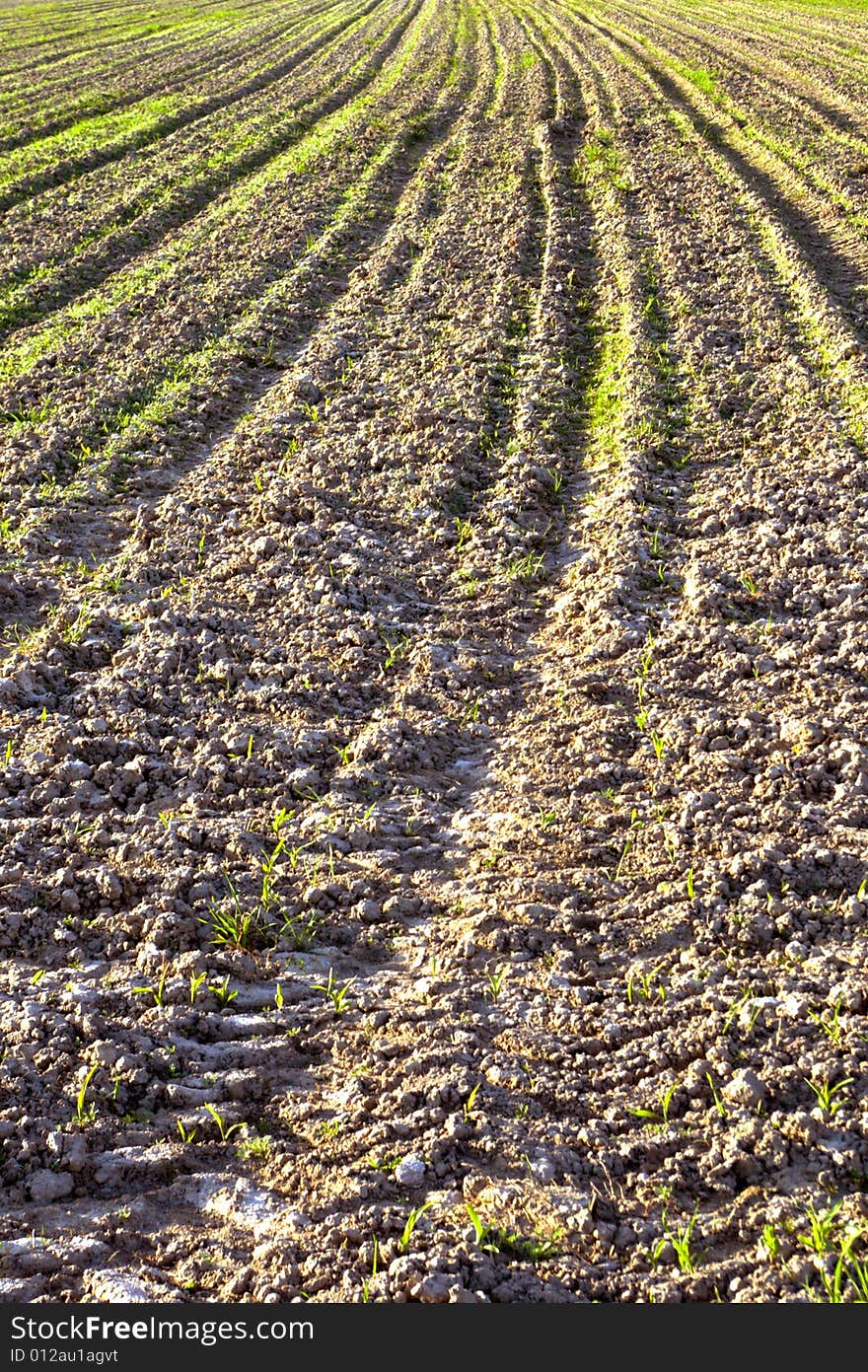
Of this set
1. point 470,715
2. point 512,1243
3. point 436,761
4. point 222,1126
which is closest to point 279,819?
point 436,761

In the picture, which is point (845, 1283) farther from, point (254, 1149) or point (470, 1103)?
point (254, 1149)

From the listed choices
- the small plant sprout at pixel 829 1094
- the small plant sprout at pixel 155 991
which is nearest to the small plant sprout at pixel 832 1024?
the small plant sprout at pixel 829 1094

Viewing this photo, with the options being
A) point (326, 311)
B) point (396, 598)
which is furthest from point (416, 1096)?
point (326, 311)

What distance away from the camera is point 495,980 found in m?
3.71

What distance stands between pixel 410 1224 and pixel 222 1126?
71 centimetres

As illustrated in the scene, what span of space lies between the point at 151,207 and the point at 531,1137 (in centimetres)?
1199

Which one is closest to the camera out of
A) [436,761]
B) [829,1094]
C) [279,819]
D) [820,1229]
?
[820,1229]

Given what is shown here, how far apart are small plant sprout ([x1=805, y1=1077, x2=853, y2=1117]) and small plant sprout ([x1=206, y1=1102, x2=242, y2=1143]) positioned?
173 centimetres

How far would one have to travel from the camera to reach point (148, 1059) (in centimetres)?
342

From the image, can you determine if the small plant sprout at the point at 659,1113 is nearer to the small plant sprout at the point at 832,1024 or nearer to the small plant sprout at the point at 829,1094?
the small plant sprout at the point at 829,1094

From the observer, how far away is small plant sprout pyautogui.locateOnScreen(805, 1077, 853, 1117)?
311cm

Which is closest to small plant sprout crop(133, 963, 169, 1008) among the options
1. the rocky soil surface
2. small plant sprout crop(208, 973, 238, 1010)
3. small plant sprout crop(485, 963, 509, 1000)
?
the rocky soil surface

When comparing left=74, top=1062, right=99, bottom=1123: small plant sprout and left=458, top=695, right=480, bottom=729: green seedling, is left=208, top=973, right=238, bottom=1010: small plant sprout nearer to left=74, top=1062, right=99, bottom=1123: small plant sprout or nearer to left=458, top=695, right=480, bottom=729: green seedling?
left=74, top=1062, right=99, bottom=1123: small plant sprout

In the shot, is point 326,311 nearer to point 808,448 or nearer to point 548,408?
point 548,408
